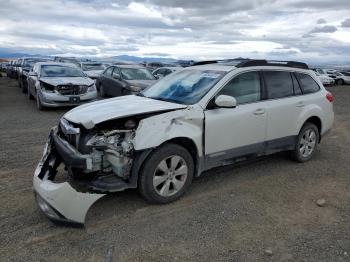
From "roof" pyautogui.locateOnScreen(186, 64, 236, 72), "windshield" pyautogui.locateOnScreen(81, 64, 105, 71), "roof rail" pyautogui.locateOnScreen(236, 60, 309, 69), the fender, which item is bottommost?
"windshield" pyautogui.locateOnScreen(81, 64, 105, 71)

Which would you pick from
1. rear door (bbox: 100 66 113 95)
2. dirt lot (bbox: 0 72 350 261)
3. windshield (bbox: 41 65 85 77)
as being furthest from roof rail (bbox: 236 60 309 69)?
rear door (bbox: 100 66 113 95)

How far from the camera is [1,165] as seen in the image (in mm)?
5871

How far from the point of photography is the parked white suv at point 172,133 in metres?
4.05

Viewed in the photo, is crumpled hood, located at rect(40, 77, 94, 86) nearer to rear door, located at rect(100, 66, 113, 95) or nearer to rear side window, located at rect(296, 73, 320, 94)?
rear door, located at rect(100, 66, 113, 95)

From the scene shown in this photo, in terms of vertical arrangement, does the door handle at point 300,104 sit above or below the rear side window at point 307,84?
below

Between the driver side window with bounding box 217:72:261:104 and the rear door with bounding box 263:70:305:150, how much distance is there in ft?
0.71

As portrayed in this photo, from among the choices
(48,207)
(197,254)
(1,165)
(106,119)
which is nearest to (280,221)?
(197,254)

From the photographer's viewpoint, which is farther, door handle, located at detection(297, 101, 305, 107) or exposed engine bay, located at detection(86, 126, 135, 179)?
door handle, located at detection(297, 101, 305, 107)

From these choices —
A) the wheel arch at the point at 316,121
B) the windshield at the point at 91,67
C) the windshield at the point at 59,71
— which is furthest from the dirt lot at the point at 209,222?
the windshield at the point at 91,67

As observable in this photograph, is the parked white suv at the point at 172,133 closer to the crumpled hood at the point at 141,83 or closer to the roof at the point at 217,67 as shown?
the roof at the point at 217,67

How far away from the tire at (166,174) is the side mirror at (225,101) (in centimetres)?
74

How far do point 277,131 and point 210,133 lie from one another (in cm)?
146

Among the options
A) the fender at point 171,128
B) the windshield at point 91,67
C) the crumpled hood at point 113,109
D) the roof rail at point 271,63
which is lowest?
the windshield at point 91,67

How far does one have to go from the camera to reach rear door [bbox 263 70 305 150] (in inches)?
218
